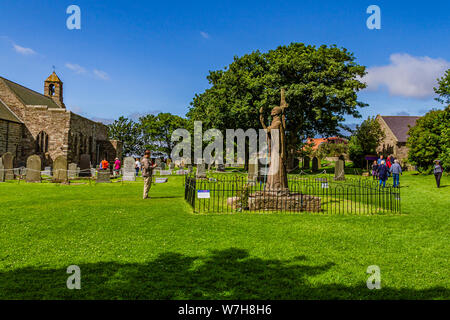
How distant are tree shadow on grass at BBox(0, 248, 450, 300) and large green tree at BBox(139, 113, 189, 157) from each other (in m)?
62.2

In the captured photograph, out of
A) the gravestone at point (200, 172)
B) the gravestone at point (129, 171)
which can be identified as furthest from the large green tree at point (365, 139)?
the gravestone at point (129, 171)

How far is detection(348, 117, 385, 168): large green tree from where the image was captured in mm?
44844

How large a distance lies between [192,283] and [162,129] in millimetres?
66101

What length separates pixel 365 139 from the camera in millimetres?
44812

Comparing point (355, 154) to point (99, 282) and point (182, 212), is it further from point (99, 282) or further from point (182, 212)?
point (99, 282)

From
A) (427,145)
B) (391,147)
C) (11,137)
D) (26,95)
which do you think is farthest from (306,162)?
(26,95)

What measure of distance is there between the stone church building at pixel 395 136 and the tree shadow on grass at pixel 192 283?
1831 inches

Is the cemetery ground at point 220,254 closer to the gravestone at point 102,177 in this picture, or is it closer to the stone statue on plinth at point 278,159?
the stone statue on plinth at point 278,159

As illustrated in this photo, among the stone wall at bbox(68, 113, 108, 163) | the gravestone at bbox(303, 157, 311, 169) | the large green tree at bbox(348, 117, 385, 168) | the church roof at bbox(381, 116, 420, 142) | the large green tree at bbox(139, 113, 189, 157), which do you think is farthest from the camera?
the large green tree at bbox(139, 113, 189, 157)

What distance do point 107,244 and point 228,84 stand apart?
104 ft

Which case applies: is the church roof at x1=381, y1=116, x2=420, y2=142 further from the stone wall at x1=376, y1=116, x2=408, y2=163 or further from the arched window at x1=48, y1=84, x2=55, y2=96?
the arched window at x1=48, y1=84, x2=55, y2=96

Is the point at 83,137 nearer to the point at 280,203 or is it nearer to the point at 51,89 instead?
the point at 51,89

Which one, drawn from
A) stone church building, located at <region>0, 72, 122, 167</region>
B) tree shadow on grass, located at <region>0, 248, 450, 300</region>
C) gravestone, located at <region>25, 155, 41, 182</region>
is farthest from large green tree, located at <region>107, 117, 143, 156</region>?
tree shadow on grass, located at <region>0, 248, 450, 300</region>
